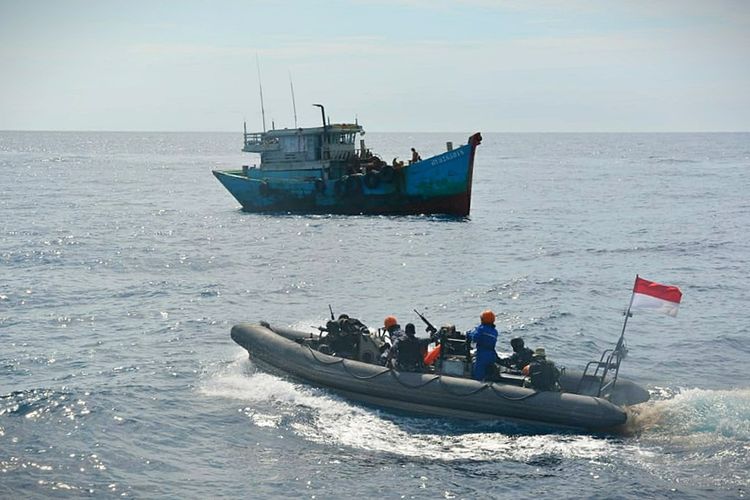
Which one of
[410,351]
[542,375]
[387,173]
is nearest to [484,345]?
[542,375]

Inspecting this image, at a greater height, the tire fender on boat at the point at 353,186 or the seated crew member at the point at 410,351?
the tire fender on boat at the point at 353,186

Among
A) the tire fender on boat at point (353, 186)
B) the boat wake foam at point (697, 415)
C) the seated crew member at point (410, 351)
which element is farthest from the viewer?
the tire fender on boat at point (353, 186)

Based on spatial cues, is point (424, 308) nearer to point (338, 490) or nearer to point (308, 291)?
point (308, 291)

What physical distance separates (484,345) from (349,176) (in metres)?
33.0

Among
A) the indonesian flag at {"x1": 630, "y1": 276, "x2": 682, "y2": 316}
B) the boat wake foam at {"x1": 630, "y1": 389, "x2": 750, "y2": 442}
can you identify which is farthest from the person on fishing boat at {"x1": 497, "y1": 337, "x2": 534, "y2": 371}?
the indonesian flag at {"x1": 630, "y1": 276, "x2": 682, "y2": 316}

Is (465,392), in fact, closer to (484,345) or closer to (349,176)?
(484,345)

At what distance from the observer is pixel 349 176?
5019 centimetres

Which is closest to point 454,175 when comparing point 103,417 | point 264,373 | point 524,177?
point 264,373

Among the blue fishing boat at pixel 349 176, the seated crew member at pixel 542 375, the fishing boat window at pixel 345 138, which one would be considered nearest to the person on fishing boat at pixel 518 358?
the seated crew member at pixel 542 375

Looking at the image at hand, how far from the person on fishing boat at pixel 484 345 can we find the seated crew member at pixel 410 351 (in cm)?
115

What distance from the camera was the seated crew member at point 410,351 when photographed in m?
18.7

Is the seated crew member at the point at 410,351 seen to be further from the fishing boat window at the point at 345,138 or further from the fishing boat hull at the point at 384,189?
the fishing boat window at the point at 345,138

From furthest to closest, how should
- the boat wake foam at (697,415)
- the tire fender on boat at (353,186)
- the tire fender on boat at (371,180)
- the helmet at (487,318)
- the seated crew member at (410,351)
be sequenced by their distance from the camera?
the tire fender on boat at (353,186) → the tire fender on boat at (371,180) → the seated crew member at (410,351) → the helmet at (487,318) → the boat wake foam at (697,415)

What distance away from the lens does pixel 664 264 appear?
120 feet
